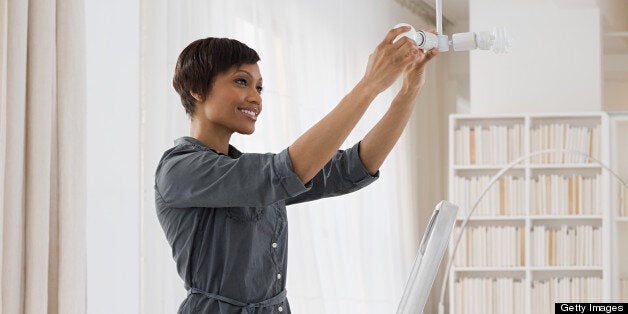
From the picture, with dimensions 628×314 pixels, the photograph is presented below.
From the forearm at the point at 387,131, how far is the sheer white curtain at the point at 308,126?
230 cm

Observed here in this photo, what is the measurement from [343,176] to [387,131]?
0.12m

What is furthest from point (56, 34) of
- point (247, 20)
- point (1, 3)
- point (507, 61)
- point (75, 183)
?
point (507, 61)

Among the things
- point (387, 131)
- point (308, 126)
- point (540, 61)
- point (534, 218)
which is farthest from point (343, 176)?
point (540, 61)

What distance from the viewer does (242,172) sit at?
1354 mm

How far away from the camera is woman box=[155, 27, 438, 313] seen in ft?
4.28

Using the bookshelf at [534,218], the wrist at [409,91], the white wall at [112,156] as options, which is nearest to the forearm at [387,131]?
the wrist at [409,91]

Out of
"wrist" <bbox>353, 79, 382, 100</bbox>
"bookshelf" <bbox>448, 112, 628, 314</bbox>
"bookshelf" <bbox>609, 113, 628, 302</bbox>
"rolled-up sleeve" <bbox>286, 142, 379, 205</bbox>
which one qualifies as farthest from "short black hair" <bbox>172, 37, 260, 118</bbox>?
"bookshelf" <bbox>609, 113, 628, 302</bbox>

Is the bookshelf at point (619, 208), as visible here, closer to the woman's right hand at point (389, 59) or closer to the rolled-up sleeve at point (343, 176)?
the rolled-up sleeve at point (343, 176)

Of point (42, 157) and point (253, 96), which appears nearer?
point (253, 96)

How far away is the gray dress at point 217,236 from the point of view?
1.41 m

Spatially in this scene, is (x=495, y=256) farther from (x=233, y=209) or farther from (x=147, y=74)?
(x=233, y=209)

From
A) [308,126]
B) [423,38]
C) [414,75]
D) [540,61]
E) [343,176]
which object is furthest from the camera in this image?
[540,61]

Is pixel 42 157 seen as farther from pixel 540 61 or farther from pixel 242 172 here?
pixel 540 61

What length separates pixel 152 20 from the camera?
12.8 feet
